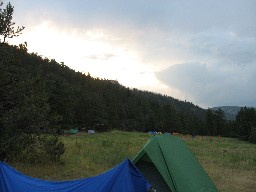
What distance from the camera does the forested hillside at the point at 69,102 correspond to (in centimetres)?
1412

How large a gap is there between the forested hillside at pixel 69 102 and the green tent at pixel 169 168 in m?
5.95

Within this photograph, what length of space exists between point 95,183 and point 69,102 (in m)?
49.8

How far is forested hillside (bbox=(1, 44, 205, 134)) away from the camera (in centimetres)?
1412

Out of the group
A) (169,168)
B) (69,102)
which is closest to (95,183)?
(169,168)

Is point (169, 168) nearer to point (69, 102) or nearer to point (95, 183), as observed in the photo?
point (95, 183)

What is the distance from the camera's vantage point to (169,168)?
951cm

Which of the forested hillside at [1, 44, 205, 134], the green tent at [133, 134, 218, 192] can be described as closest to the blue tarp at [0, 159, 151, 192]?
the green tent at [133, 134, 218, 192]

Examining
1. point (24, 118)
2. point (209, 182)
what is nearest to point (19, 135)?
point (24, 118)

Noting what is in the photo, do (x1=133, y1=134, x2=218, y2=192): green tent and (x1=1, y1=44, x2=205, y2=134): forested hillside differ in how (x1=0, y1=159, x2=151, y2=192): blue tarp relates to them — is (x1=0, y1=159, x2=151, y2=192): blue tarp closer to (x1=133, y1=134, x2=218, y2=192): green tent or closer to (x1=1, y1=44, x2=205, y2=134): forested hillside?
(x1=133, y1=134, x2=218, y2=192): green tent

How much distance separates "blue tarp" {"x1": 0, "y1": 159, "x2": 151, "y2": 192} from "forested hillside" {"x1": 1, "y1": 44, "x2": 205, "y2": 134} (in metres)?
5.98

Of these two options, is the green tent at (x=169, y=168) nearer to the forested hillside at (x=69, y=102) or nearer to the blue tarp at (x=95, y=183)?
the blue tarp at (x=95, y=183)

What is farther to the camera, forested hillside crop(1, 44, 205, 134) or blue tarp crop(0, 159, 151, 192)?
forested hillside crop(1, 44, 205, 134)

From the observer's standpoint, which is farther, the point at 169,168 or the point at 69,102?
the point at 69,102

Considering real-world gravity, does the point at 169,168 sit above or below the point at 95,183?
above
